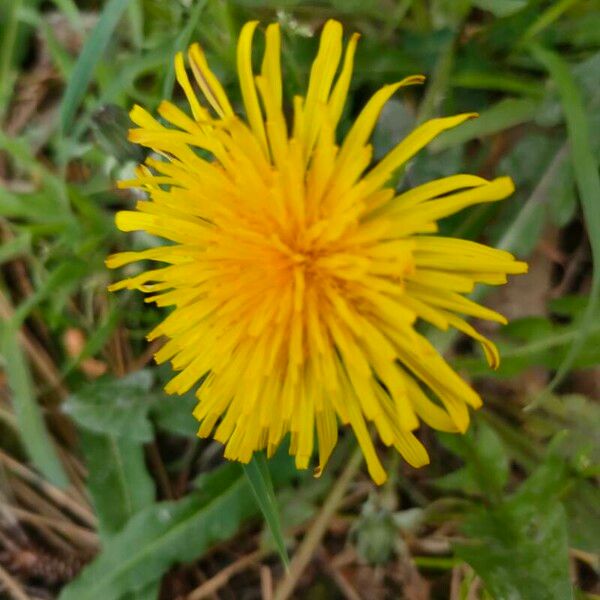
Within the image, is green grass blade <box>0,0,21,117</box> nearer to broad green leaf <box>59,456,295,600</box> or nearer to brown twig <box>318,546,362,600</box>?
broad green leaf <box>59,456,295,600</box>

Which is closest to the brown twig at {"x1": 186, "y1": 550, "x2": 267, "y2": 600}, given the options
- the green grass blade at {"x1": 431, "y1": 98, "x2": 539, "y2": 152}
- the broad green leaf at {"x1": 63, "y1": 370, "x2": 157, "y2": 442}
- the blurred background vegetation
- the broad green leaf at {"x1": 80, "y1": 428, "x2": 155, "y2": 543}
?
the blurred background vegetation

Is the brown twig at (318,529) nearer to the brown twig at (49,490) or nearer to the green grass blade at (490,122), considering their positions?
the brown twig at (49,490)

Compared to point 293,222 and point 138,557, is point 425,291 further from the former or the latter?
point 138,557

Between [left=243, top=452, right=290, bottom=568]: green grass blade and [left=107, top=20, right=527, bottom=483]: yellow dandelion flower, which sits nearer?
[left=107, top=20, right=527, bottom=483]: yellow dandelion flower

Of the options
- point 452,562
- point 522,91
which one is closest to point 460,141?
point 522,91

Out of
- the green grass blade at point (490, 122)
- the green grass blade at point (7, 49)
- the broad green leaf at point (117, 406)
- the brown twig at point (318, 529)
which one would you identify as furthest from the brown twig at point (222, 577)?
the green grass blade at point (7, 49)

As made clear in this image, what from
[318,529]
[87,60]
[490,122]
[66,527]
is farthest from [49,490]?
[490,122]
